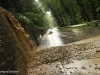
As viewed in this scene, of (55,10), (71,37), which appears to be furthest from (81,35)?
(55,10)

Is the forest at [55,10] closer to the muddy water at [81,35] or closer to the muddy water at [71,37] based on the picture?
the muddy water at [71,37]

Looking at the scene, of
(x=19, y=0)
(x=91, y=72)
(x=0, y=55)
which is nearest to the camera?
(x=0, y=55)

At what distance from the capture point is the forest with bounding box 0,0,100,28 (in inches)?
609

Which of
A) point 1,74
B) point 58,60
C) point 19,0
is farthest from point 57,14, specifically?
point 1,74

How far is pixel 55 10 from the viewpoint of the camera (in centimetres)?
5062

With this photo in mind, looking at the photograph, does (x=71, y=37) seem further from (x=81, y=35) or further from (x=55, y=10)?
(x=55, y=10)

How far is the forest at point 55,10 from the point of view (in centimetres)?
1548

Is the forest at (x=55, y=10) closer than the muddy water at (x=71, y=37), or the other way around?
the muddy water at (x=71, y=37)

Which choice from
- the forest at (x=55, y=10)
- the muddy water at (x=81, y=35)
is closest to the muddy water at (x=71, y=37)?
the muddy water at (x=81, y=35)

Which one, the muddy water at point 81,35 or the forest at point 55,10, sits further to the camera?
the forest at point 55,10

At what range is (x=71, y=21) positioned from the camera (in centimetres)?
3966

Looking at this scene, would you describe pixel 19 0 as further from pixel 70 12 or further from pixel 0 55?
pixel 70 12

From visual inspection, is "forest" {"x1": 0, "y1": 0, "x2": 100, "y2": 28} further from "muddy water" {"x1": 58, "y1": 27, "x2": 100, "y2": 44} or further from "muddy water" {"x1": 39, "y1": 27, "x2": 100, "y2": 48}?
"muddy water" {"x1": 58, "y1": 27, "x2": 100, "y2": 44}

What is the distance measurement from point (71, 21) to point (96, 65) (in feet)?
114
